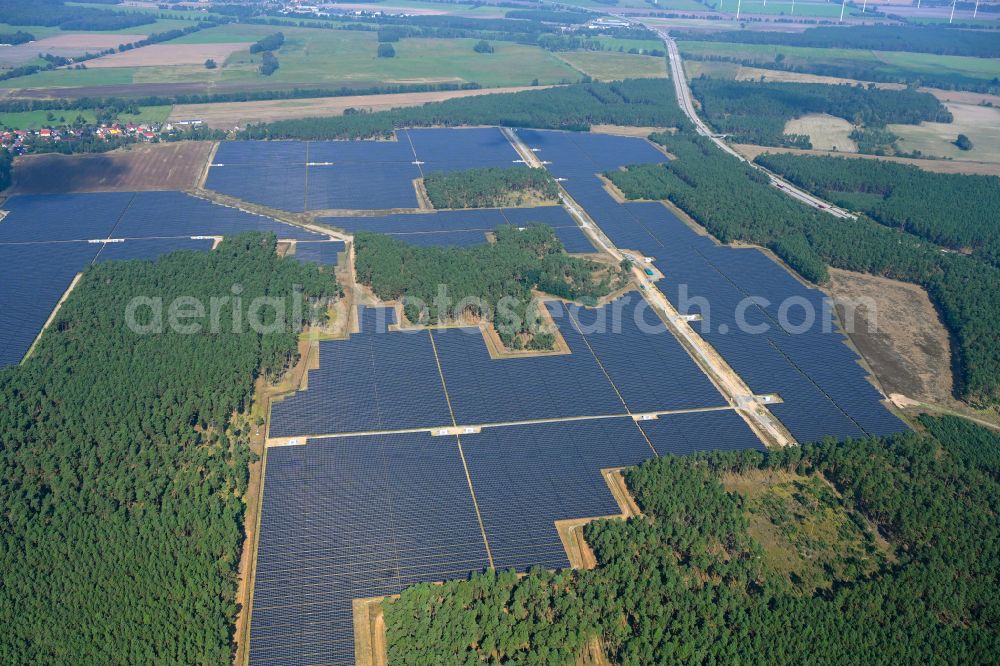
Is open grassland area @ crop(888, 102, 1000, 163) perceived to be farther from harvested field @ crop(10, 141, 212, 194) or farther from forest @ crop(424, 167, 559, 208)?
harvested field @ crop(10, 141, 212, 194)

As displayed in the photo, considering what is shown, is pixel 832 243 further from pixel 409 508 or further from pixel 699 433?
pixel 409 508

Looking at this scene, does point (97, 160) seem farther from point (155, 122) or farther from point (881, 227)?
point (881, 227)

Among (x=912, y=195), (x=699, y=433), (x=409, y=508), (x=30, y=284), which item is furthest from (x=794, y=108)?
(x=30, y=284)

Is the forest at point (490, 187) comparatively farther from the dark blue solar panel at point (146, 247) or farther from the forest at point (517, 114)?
the dark blue solar panel at point (146, 247)

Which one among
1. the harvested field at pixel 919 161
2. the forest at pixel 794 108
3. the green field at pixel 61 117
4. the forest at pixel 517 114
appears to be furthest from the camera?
the forest at pixel 794 108

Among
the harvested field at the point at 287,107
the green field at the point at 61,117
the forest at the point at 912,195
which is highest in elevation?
the green field at the point at 61,117

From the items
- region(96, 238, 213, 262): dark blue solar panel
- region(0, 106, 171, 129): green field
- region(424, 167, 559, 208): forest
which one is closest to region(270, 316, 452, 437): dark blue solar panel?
region(96, 238, 213, 262): dark blue solar panel

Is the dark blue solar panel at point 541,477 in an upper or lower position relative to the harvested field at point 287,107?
lower

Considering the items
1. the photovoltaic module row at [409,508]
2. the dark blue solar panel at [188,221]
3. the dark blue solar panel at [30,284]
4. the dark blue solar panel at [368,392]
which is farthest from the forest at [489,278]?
the dark blue solar panel at [30,284]
